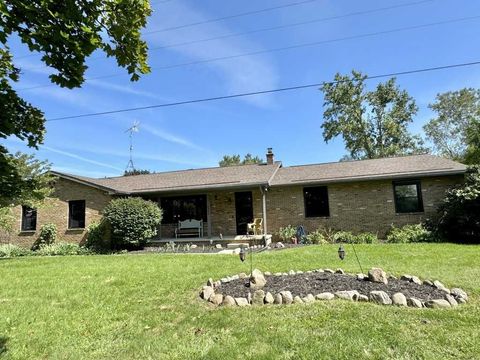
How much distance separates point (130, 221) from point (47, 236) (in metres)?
5.76

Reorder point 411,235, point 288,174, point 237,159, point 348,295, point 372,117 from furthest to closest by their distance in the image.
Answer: point 237,159
point 372,117
point 288,174
point 411,235
point 348,295

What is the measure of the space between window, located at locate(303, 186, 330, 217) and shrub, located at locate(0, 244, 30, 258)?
13.6 metres

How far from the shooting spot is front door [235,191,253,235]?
16.9 meters

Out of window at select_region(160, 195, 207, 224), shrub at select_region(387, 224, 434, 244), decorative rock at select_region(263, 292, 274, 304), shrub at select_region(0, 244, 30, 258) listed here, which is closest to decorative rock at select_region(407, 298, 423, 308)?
decorative rock at select_region(263, 292, 274, 304)

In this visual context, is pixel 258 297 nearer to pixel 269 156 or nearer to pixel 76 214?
pixel 76 214

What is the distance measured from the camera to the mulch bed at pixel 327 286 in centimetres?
564

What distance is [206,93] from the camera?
14070 millimetres

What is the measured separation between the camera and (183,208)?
17891 mm

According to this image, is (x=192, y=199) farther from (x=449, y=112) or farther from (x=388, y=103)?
(x=449, y=112)

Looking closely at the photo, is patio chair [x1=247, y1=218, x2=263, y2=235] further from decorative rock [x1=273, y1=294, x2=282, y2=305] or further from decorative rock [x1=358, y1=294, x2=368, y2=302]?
decorative rock [x1=358, y1=294, x2=368, y2=302]

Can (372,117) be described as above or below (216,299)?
above

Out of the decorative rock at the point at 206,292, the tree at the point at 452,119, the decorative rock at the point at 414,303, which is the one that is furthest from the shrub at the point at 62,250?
the tree at the point at 452,119

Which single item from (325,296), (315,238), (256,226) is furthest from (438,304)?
(256,226)

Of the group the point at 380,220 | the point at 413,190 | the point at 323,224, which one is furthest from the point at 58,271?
the point at 413,190
